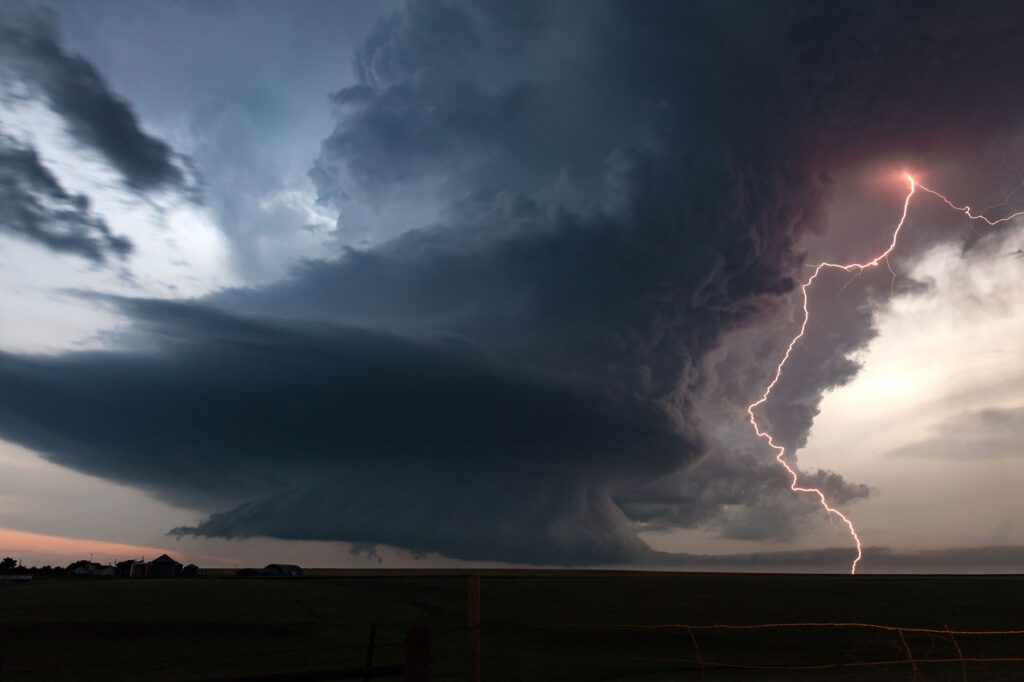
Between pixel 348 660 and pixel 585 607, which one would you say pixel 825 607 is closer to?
pixel 585 607

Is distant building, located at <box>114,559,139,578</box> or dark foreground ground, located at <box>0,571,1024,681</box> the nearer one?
dark foreground ground, located at <box>0,571,1024,681</box>

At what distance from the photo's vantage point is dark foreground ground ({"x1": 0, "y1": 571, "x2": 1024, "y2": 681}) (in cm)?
2947

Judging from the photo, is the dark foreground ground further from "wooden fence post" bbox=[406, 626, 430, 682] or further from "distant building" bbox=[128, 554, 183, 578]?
"distant building" bbox=[128, 554, 183, 578]

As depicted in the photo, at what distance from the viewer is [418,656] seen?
8.98 metres

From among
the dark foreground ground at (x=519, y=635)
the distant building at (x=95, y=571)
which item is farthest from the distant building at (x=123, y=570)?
the dark foreground ground at (x=519, y=635)

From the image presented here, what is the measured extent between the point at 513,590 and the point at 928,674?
5036cm

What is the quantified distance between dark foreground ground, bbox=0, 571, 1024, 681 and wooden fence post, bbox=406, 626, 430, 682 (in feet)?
29.9

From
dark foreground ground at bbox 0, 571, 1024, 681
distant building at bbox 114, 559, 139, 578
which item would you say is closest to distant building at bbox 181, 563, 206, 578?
distant building at bbox 114, 559, 139, 578

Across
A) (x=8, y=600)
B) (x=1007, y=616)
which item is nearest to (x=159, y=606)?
(x=8, y=600)

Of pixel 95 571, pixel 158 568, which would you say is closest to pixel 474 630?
pixel 158 568

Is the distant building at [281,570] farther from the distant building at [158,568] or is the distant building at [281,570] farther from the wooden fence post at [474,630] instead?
the wooden fence post at [474,630]

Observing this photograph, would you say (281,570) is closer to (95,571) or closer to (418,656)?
(95,571)

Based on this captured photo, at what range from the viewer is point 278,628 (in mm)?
42844

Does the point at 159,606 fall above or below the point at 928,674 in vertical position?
above
